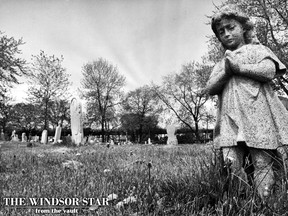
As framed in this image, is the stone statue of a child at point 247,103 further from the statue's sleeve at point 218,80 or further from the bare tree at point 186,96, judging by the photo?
→ the bare tree at point 186,96

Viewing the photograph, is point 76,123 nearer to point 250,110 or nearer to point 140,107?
point 250,110

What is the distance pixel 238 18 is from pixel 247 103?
1079 mm

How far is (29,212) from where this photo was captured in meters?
2.00

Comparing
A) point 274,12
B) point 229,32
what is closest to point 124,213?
point 229,32

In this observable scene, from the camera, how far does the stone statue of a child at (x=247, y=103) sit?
2291 mm

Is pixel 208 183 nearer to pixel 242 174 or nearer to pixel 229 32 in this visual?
pixel 242 174

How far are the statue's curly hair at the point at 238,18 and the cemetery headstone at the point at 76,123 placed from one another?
14.8m

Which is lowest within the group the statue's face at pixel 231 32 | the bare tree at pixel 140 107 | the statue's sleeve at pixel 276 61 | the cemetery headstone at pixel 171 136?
the cemetery headstone at pixel 171 136

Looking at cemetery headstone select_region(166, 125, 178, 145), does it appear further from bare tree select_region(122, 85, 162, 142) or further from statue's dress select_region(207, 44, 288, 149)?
bare tree select_region(122, 85, 162, 142)

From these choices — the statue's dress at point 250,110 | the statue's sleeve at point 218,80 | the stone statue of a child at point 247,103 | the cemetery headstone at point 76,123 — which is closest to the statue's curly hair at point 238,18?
the stone statue of a child at point 247,103

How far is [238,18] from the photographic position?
2.71m

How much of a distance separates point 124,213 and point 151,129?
4838cm

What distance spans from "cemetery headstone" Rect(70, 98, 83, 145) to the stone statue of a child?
579 inches

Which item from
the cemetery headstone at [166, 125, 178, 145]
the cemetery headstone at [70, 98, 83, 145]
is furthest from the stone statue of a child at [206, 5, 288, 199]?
the cemetery headstone at [166, 125, 178, 145]
